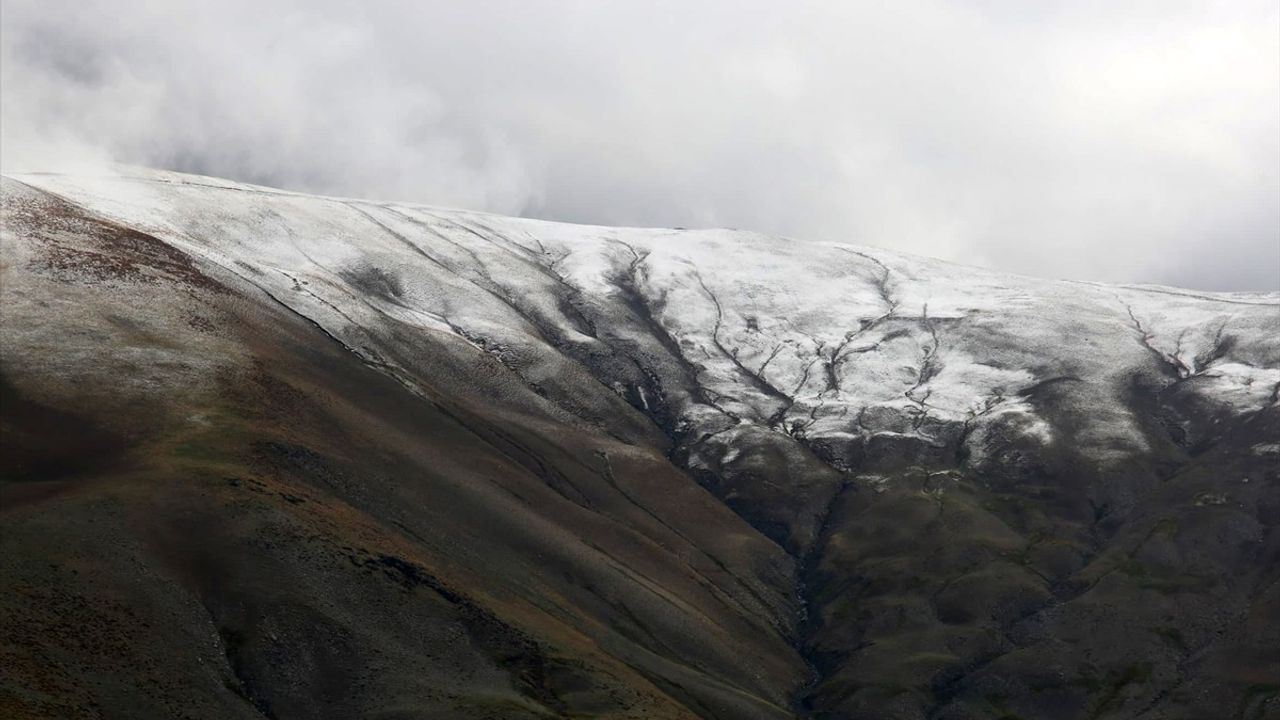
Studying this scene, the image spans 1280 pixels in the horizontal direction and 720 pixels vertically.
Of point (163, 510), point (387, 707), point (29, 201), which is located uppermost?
point (29, 201)

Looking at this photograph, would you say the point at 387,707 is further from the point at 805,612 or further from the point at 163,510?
the point at 805,612

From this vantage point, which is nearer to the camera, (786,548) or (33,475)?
(33,475)

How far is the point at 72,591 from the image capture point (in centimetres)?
9712

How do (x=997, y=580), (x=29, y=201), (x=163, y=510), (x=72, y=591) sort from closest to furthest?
(x=72, y=591) < (x=163, y=510) < (x=997, y=580) < (x=29, y=201)

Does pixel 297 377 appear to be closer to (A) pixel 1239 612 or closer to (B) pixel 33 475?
(B) pixel 33 475

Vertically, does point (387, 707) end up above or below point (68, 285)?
below

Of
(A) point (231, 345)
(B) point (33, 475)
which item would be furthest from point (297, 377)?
(B) point (33, 475)

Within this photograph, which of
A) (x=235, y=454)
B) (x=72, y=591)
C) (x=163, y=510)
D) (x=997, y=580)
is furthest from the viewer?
(x=997, y=580)

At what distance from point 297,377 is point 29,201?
59.8 m

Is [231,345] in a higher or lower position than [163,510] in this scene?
higher

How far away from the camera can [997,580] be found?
555 feet

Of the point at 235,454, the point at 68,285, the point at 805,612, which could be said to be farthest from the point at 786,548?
the point at 68,285

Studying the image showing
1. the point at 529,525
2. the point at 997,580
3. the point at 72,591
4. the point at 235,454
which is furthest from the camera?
the point at 997,580

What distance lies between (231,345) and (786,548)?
86938 millimetres
